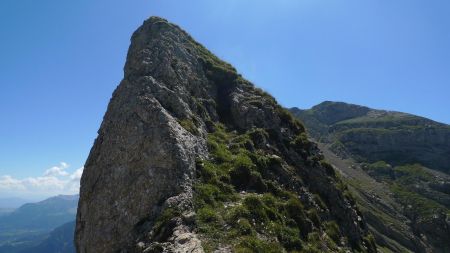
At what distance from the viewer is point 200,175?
987 inches

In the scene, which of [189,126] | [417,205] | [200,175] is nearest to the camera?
[200,175]

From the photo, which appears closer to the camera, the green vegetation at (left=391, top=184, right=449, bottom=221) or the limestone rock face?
the limestone rock face

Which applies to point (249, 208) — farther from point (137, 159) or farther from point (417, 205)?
point (417, 205)

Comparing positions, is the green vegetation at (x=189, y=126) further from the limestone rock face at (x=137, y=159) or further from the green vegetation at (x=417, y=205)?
the green vegetation at (x=417, y=205)

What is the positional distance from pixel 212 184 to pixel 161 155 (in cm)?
359

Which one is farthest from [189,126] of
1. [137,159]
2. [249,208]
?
[249,208]

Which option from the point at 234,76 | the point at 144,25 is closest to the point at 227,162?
the point at 234,76

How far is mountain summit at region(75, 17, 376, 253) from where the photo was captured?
69.9 ft

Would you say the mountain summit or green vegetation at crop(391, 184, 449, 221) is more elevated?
green vegetation at crop(391, 184, 449, 221)

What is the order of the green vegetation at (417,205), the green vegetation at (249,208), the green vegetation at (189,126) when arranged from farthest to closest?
1. the green vegetation at (417,205)
2. the green vegetation at (189,126)
3. the green vegetation at (249,208)

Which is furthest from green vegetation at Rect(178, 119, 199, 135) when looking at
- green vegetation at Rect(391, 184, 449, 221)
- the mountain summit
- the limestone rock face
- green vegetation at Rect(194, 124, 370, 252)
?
green vegetation at Rect(391, 184, 449, 221)

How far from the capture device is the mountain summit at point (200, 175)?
69.9ft

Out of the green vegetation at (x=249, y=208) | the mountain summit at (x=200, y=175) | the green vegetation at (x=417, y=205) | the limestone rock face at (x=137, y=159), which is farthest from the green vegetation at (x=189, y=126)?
the green vegetation at (x=417, y=205)

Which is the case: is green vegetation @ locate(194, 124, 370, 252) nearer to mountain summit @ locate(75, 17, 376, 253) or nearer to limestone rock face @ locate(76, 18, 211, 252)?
mountain summit @ locate(75, 17, 376, 253)
